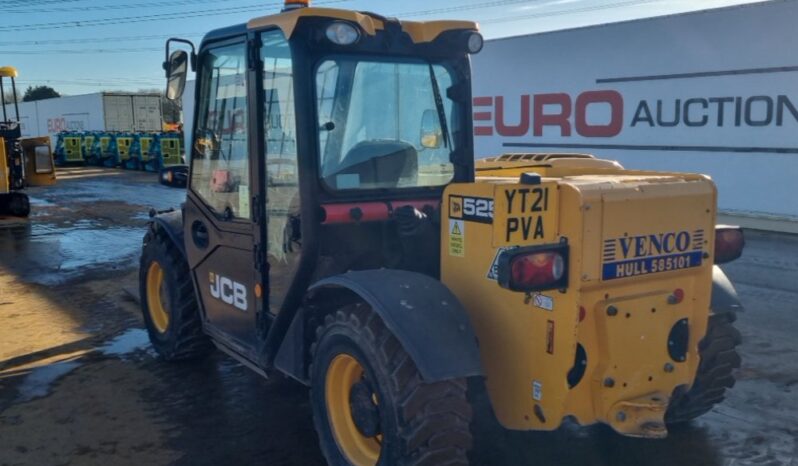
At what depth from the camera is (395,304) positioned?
3.35 metres

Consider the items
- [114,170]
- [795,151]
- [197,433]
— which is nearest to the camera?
[197,433]

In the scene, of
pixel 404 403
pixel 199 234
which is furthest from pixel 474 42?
pixel 199 234

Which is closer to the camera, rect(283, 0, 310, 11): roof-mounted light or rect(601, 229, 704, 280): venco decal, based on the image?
rect(601, 229, 704, 280): venco decal

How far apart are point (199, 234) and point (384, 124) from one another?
172cm

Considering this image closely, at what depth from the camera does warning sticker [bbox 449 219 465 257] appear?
11.9ft

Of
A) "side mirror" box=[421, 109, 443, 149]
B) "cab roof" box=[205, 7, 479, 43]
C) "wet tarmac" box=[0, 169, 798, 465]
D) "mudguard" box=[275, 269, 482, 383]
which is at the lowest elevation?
"wet tarmac" box=[0, 169, 798, 465]

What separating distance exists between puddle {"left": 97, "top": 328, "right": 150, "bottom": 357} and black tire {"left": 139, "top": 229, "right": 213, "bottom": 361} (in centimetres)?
46

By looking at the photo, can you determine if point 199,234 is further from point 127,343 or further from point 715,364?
point 715,364

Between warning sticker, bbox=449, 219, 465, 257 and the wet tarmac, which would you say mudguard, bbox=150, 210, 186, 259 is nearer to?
the wet tarmac

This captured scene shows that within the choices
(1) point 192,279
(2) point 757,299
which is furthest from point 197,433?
(2) point 757,299

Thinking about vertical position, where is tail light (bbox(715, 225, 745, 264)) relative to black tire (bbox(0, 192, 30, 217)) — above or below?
above

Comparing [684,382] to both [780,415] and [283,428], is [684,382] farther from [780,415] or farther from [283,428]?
[283,428]

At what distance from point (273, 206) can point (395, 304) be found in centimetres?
116

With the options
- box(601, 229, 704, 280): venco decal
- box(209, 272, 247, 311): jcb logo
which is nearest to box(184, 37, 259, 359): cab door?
box(209, 272, 247, 311): jcb logo
